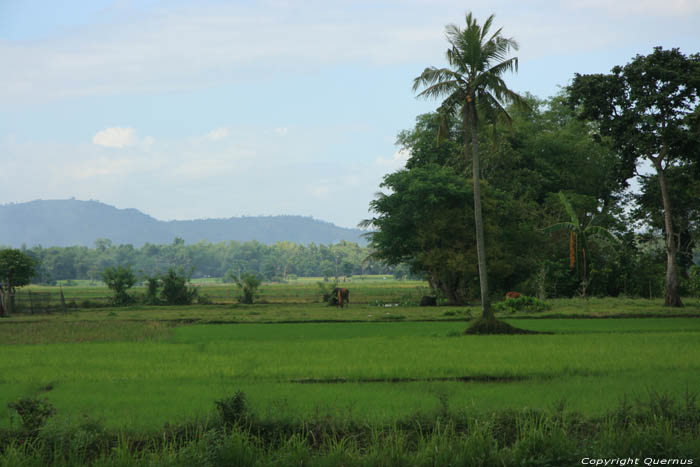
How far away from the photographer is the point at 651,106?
27.5 meters

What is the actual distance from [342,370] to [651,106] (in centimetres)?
2156

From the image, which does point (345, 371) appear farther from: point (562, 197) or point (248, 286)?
point (248, 286)

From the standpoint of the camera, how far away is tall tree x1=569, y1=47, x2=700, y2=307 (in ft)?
88.1

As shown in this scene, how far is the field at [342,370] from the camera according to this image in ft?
28.0

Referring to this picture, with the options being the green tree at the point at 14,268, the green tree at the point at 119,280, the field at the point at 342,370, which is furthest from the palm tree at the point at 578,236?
the green tree at the point at 14,268

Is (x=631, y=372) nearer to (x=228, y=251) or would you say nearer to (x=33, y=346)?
(x=33, y=346)

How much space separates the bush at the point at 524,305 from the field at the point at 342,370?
19.5ft

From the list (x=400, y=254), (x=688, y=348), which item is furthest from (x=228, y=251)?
(x=688, y=348)

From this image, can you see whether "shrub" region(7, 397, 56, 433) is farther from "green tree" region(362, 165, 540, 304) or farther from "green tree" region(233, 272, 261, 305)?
"green tree" region(233, 272, 261, 305)

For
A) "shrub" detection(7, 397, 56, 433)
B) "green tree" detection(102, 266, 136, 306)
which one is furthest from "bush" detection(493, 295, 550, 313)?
"green tree" detection(102, 266, 136, 306)

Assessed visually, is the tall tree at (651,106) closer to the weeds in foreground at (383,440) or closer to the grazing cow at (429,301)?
the grazing cow at (429,301)

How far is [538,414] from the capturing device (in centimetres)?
779

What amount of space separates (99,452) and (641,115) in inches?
1045

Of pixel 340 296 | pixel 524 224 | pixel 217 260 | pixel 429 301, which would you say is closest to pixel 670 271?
pixel 524 224
